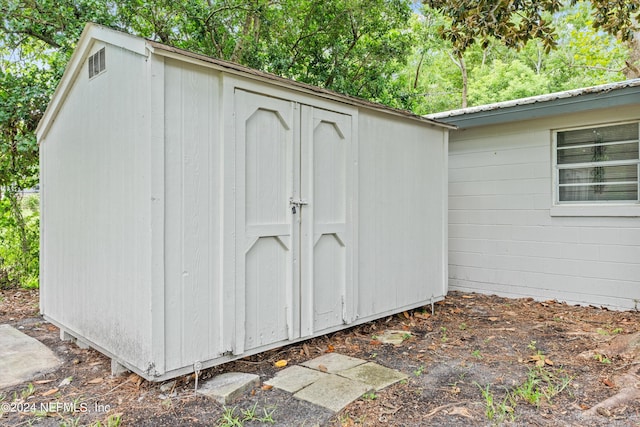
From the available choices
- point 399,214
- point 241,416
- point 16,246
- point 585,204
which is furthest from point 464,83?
point 241,416

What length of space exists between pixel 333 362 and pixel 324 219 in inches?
45.2

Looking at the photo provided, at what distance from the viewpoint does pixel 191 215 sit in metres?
2.73

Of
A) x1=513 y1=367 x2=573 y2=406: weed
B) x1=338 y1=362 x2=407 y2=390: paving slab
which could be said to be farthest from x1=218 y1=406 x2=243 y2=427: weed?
x1=513 y1=367 x2=573 y2=406: weed

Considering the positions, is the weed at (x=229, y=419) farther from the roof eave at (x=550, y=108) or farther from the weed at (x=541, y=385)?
the roof eave at (x=550, y=108)

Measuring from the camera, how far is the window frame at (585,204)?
4.79 metres

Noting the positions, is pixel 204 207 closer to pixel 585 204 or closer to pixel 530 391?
pixel 530 391

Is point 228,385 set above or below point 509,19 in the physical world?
below

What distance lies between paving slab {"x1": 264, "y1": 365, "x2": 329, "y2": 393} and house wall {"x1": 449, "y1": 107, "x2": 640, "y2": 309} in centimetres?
371

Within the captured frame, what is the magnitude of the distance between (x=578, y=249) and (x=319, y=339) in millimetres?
3471

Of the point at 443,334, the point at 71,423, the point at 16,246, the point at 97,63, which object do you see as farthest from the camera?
the point at 16,246

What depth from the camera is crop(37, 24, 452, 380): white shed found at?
2.62 meters

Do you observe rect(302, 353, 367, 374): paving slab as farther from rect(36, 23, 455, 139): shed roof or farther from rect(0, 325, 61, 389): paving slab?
rect(36, 23, 455, 139): shed roof

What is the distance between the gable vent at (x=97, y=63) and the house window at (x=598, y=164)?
5047 mm

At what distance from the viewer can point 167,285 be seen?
103 inches
